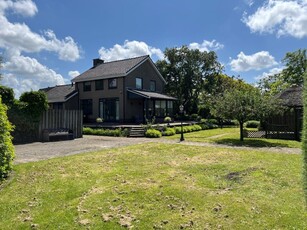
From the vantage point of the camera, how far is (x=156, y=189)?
5.95 meters

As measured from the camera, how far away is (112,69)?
30.3 metres

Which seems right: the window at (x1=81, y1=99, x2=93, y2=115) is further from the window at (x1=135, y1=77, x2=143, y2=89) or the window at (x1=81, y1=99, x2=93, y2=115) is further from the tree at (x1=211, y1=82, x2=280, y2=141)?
the tree at (x1=211, y1=82, x2=280, y2=141)

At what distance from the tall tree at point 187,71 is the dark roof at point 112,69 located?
982cm

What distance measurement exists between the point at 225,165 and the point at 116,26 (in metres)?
18.2

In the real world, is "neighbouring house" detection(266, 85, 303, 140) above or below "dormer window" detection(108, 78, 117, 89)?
below

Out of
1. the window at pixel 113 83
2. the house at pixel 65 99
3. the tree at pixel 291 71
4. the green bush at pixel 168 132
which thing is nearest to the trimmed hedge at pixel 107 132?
the green bush at pixel 168 132

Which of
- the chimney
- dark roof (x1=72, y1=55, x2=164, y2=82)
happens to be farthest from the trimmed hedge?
the chimney

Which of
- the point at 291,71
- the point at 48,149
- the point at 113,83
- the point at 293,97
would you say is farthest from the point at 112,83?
the point at 291,71

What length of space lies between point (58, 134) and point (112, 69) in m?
15.1

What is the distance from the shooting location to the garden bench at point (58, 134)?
1641 centimetres

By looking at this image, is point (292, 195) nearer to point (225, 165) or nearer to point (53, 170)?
point (225, 165)

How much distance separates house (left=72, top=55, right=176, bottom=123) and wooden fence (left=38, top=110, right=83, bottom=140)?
884 cm

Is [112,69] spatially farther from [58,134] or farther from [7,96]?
[7,96]

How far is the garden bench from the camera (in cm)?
1641
